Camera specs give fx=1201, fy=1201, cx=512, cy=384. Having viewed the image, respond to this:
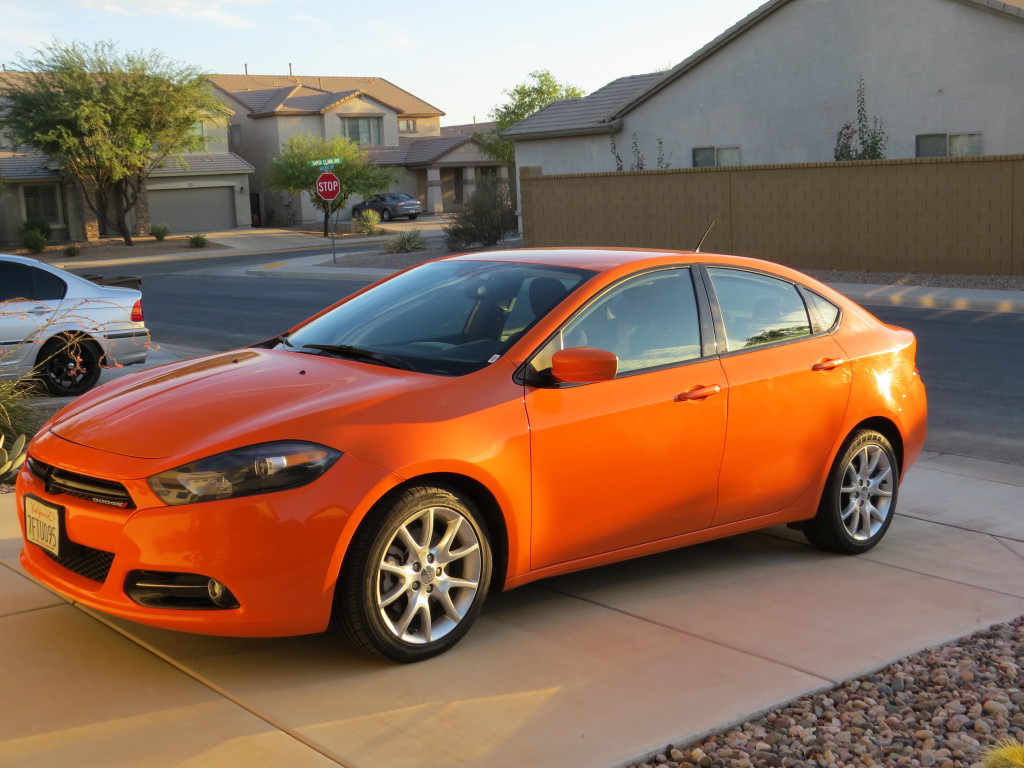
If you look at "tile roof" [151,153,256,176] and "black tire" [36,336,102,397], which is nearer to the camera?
"black tire" [36,336,102,397]

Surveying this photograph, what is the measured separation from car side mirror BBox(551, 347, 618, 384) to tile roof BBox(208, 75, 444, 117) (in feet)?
194

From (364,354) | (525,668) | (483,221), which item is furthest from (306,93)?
(525,668)

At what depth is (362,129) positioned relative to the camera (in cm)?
6806

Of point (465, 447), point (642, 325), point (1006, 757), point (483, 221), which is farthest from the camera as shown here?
point (483, 221)

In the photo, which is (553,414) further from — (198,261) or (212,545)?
(198,261)

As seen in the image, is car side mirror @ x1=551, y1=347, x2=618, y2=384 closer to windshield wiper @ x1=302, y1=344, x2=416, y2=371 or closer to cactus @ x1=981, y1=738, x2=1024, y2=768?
windshield wiper @ x1=302, y1=344, x2=416, y2=371

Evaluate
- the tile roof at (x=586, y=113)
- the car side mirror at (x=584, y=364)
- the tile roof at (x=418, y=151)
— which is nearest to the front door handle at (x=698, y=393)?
the car side mirror at (x=584, y=364)

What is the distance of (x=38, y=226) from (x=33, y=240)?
2534mm

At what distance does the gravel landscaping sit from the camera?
3943 mm

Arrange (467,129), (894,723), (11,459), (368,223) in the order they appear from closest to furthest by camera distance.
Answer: (894,723), (11,459), (368,223), (467,129)

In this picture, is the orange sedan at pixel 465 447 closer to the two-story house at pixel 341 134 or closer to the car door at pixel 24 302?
the car door at pixel 24 302

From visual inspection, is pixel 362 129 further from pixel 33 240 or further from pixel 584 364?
pixel 584 364

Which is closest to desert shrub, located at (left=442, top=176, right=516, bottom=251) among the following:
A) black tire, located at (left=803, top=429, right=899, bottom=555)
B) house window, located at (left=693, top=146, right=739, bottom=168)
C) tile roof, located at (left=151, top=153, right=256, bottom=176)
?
house window, located at (left=693, top=146, right=739, bottom=168)

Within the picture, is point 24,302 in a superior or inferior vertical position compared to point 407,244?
superior
